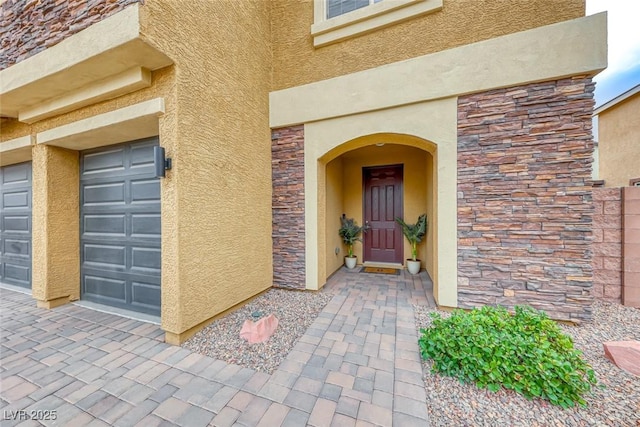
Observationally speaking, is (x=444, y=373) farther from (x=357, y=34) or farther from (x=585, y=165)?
(x=357, y=34)

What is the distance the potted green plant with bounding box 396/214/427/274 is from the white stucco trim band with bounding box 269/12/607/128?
277 centimetres

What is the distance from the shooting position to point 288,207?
430cm

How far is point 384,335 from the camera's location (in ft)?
9.07

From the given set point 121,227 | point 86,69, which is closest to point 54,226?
point 121,227

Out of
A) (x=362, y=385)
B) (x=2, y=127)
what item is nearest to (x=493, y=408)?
(x=362, y=385)

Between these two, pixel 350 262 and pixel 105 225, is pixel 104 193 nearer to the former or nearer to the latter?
pixel 105 225

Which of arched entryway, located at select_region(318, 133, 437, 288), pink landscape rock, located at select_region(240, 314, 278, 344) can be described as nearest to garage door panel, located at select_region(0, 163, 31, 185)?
pink landscape rock, located at select_region(240, 314, 278, 344)

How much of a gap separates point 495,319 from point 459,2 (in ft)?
13.8

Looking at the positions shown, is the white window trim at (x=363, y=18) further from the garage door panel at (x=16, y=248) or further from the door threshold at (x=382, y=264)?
the garage door panel at (x=16, y=248)

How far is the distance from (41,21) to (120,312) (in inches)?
153

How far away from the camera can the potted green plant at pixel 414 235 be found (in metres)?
5.23

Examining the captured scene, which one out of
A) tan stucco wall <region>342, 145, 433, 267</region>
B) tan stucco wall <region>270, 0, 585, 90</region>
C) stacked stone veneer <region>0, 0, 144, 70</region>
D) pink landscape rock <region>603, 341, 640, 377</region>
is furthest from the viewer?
tan stucco wall <region>342, 145, 433, 267</region>

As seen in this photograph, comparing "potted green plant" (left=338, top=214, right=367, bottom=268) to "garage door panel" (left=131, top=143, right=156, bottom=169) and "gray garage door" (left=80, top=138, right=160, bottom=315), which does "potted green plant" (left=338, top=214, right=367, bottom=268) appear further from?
"garage door panel" (left=131, top=143, right=156, bottom=169)

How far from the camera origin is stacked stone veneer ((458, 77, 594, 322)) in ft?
9.48
